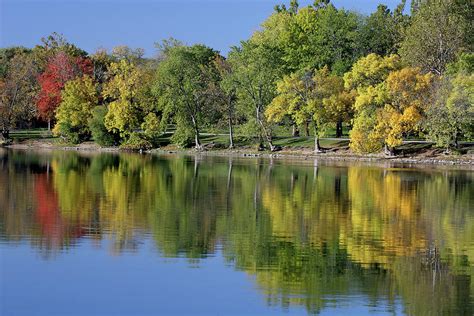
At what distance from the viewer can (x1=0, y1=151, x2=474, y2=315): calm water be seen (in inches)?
704

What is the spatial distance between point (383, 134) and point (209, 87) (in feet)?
78.9

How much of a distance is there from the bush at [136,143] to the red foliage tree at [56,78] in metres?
13.2

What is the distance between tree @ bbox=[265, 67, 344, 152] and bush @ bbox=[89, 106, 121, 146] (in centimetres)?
1951

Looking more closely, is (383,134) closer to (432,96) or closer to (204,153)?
(432,96)

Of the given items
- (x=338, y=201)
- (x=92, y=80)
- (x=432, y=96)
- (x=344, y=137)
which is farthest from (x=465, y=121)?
(x=92, y=80)

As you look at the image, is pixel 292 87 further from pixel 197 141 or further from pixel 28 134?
pixel 28 134

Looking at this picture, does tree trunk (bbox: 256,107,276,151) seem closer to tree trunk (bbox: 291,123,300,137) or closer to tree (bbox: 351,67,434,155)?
tree trunk (bbox: 291,123,300,137)

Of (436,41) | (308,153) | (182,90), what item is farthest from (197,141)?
(436,41)

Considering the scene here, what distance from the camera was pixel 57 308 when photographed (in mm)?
17078

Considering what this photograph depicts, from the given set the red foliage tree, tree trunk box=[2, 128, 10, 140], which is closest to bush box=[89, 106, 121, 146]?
the red foliage tree

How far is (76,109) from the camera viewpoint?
89500 mm

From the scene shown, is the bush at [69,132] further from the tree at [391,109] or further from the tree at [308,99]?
the tree at [391,109]

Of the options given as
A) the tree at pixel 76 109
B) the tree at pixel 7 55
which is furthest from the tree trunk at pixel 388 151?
the tree at pixel 7 55

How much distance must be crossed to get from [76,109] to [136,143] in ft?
31.8
